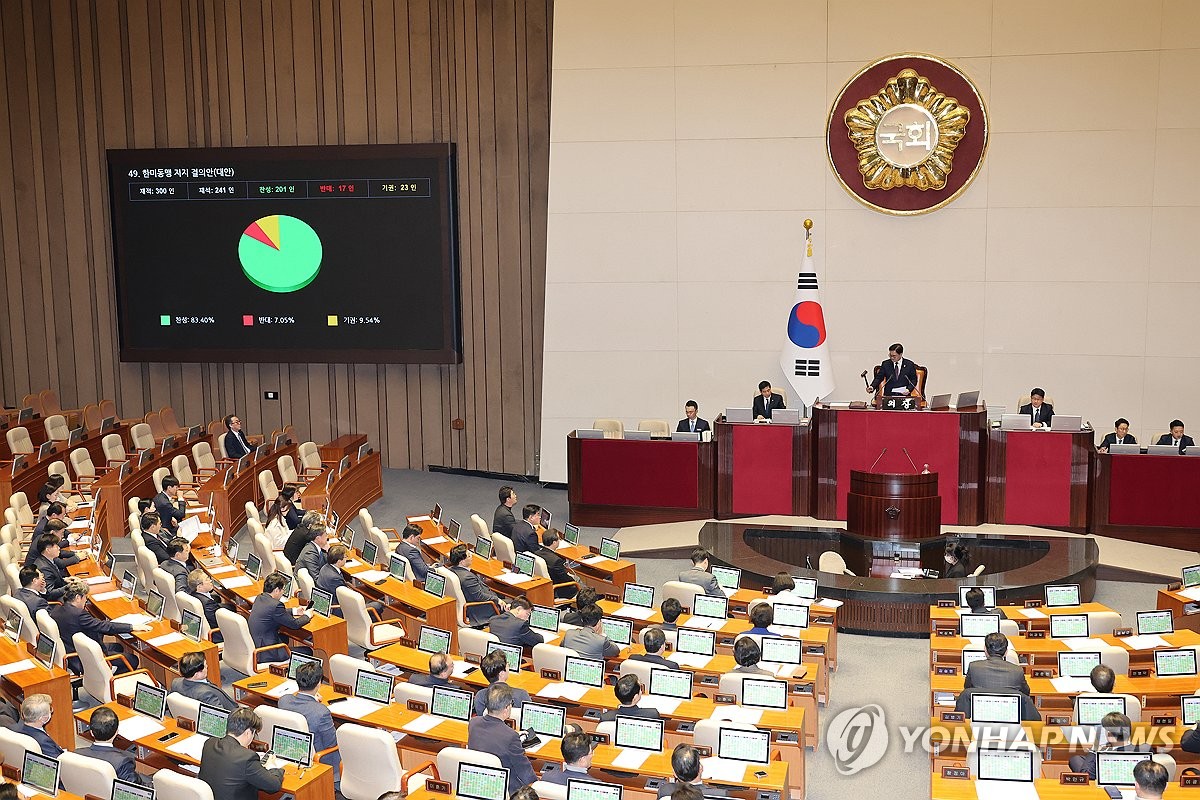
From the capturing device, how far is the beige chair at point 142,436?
1562 cm

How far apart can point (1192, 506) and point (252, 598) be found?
31.5 ft

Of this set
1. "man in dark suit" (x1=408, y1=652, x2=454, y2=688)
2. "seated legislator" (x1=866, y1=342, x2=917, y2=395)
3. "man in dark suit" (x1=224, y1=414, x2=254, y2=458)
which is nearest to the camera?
"man in dark suit" (x1=408, y1=652, x2=454, y2=688)

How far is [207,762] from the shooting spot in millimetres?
6215

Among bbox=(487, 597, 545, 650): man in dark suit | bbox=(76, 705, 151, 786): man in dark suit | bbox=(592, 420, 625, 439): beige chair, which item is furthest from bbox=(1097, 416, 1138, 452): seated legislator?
bbox=(76, 705, 151, 786): man in dark suit

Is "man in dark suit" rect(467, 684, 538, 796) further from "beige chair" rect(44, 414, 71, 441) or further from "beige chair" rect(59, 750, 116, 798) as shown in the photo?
"beige chair" rect(44, 414, 71, 441)

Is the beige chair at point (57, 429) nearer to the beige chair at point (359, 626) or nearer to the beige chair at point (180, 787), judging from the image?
the beige chair at point (359, 626)

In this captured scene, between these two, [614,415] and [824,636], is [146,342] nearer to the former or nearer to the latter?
[614,415]

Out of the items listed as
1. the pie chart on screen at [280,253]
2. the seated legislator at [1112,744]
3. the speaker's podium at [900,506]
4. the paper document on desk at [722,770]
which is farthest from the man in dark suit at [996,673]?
the pie chart on screen at [280,253]

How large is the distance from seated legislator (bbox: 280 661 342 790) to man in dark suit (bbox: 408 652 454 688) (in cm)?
69

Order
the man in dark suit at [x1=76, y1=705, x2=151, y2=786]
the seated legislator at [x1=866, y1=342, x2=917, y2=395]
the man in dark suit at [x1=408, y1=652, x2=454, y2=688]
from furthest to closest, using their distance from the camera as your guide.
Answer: the seated legislator at [x1=866, y1=342, x2=917, y2=395]
the man in dark suit at [x1=408, y1=652, x2=454, y2=688]
the man in dark suit at [x1=76, y1=705, x2=151, y2=786]

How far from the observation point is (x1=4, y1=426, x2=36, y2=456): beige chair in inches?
594

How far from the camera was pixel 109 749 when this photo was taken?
6.70 m

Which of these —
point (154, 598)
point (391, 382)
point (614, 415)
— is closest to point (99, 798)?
point (154, 598)

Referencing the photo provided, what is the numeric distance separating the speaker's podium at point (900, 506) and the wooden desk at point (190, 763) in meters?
7.10
